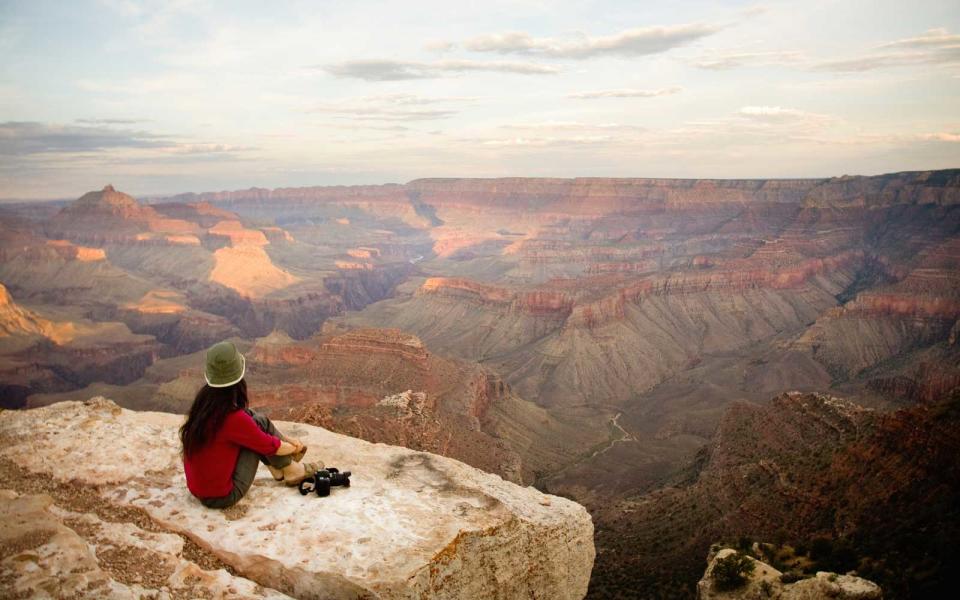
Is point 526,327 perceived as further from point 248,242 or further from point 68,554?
point 248,242

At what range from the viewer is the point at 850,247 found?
487 ft

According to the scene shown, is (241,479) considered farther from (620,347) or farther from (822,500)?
(620,347)

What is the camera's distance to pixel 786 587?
15.8 m

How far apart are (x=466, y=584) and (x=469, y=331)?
93.1m

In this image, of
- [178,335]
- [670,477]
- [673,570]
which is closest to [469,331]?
[178,335]

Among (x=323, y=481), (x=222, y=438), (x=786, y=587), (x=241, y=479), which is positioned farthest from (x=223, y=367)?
(x=786, y=587)

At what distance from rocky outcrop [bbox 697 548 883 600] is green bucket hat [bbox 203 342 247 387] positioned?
13135 mm

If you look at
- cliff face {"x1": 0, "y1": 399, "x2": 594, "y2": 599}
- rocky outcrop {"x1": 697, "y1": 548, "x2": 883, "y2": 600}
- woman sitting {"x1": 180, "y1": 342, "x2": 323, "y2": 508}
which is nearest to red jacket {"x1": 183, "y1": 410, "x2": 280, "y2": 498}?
woman sitting {"x1": 180, "y1": 342, "x2": 323, "y2": 508}

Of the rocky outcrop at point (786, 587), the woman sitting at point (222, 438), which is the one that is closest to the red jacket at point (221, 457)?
the woman sitting at point (222, 438)

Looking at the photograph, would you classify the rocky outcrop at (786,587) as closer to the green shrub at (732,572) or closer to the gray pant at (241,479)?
the green shrub at (732,572)

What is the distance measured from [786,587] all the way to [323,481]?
479 inches

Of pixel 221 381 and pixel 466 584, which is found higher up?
pixel 221 381

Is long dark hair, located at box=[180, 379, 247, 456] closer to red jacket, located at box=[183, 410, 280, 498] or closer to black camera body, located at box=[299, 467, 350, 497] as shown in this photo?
red jacket, located at box=[183, 410, 280, 498]

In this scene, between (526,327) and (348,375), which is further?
(526,327)
